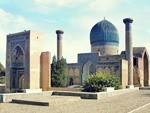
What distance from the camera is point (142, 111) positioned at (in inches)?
400

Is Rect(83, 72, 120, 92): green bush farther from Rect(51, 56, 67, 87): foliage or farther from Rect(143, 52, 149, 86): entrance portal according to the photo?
Rect(143, 52, 149, 86): entrance portal

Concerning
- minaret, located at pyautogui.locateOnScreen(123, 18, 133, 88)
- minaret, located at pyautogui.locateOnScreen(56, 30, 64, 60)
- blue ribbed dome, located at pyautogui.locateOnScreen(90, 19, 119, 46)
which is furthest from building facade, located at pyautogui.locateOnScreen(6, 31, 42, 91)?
blue ribbed dome, located at pyautogui.locateOnScreen(90, 19, 119, 46)

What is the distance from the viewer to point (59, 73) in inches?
1170

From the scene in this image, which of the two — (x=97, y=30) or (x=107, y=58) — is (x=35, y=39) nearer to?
(x=107, y=58)

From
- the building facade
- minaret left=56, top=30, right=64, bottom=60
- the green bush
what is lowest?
the green bush

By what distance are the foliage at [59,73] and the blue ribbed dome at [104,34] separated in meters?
9.13

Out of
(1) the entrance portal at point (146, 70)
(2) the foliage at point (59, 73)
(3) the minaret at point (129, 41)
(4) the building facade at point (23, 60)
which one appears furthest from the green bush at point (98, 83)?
(1) the entrance portal at point (146, 70)

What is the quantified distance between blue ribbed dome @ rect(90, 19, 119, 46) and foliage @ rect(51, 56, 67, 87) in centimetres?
913

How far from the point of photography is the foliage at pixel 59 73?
29033 millimetres

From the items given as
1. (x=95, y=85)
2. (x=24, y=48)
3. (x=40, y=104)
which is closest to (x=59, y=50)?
(x=24, y=48)

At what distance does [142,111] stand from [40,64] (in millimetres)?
14801

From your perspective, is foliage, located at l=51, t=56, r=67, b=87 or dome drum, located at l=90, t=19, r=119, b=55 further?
dome drum, located at l=90, t=19, r=119, b=55

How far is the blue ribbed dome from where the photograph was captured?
3844cm

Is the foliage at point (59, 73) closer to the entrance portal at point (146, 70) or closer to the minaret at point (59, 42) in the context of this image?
the minaret at point (59, 42)
